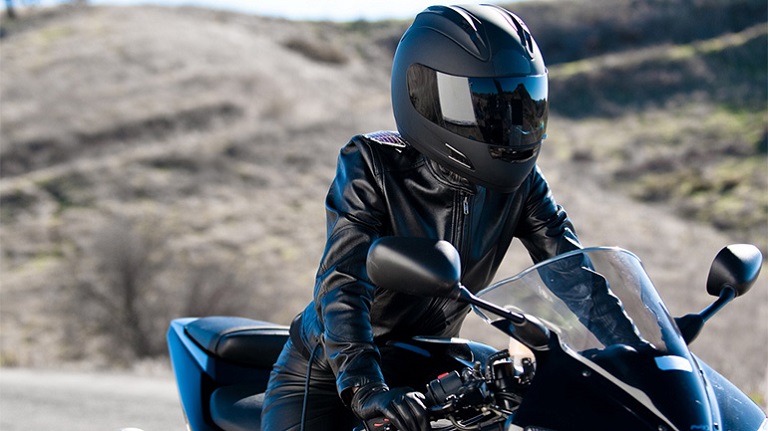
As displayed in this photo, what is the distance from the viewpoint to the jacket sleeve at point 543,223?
2711mm

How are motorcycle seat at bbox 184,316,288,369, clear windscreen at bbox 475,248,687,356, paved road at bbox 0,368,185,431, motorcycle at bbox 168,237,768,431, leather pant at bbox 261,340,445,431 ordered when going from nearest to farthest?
motorcycle at bbox 168,237,768,431 → clear windscreen at bbox 475,248,687,356 → leather pant at bbox 261,340,445,431 → motorcycle seat at bbox 184,316,288,369 → paved road at bbox 0,368,185,431

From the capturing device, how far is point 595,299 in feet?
6.42

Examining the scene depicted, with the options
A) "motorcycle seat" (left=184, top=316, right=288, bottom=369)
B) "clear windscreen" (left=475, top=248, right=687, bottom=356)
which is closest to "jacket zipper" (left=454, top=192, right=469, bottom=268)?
"clear windscreen" (left=475, top=248, right=687, bottom=356)

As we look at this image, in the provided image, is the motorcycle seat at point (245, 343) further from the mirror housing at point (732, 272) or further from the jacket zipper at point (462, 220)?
the mirror housing at point (732, 272)

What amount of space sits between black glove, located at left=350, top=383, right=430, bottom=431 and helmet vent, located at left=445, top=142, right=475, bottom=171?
2.04ft

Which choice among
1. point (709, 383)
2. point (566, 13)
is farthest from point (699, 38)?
point (709, 383)

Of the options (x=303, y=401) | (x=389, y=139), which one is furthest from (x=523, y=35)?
(x=303, y=401)

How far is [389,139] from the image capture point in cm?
260

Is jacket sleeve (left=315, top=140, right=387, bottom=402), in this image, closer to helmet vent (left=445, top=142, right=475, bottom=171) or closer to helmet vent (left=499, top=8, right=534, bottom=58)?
helmet vent (left=445, top=142, right=475, bottom=171)

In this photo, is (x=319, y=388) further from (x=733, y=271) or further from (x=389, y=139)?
(x=733, y=271)

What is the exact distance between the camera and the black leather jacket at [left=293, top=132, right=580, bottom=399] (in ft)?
7.68

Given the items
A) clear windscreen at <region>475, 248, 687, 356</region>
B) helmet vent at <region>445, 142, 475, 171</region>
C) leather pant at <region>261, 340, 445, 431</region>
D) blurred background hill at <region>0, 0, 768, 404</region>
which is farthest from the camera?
blurred background hill at <region>0, 0, 768, 404</region>

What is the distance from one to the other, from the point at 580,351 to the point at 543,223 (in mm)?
899

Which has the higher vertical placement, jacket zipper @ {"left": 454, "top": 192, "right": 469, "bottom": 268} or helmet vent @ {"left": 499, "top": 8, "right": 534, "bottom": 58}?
helmet vent @ {"left": 499, "top": 8, "right": 534, "bottom": 58}
